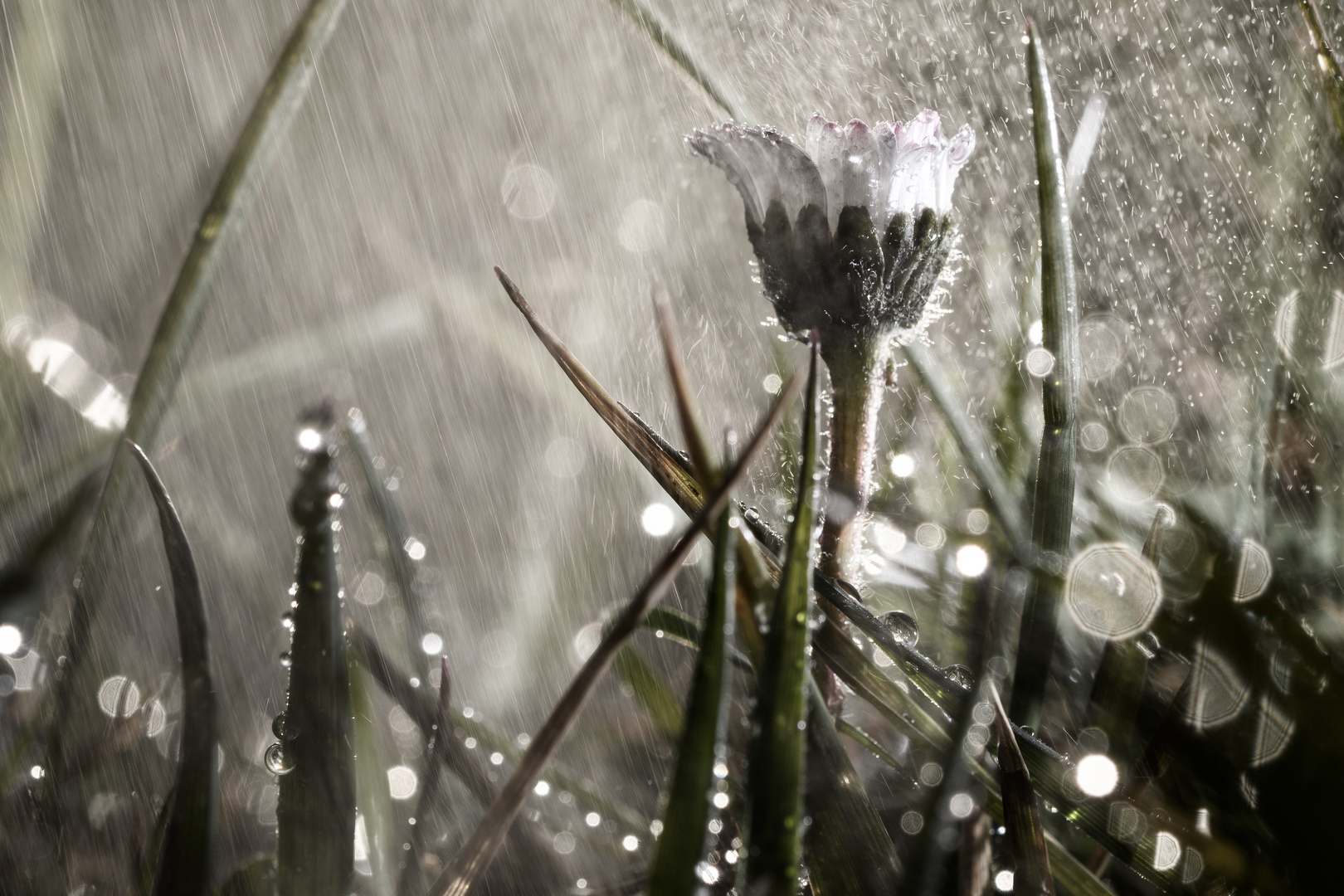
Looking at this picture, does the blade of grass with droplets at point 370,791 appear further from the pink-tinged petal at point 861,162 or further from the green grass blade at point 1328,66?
the green grass blade at point 1328,66

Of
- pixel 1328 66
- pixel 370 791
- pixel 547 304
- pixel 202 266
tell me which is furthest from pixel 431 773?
pixel 547 304

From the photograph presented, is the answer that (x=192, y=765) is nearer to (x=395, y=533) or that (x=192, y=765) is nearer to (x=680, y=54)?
(x=395, y=533)

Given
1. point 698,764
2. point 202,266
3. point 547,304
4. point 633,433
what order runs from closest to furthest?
point 698,764
point 633,433
point 202,266
point 547,304

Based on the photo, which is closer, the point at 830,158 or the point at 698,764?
the point at 698,764

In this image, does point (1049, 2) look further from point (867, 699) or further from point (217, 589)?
point (217, 589)

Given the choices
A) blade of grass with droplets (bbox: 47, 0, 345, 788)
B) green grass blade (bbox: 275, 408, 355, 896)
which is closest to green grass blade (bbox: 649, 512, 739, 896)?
green grass blade (bbox: 275, 408, 355, 896)
